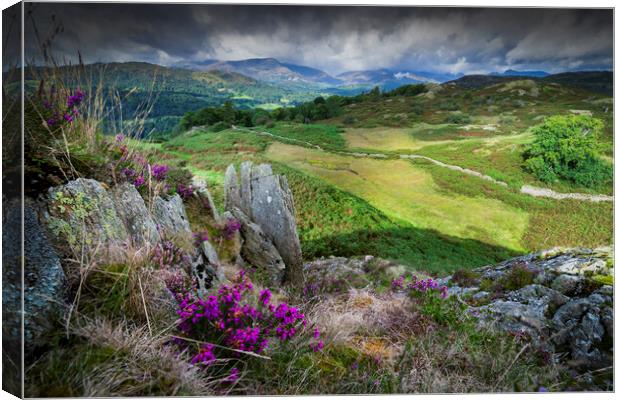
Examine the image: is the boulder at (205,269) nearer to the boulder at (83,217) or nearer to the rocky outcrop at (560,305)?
the boulder at (83,217)

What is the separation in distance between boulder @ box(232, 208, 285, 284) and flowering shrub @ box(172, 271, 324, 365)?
1388mm

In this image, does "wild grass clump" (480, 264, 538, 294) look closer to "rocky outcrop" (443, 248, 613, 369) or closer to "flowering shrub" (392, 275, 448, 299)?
"rocky outcrop" (443, 248, 613, 369)

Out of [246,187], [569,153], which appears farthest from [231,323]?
[569,153]

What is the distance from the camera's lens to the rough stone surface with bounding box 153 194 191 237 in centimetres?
389

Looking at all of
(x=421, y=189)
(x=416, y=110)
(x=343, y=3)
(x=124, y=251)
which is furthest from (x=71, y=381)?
(x=416, y=110)

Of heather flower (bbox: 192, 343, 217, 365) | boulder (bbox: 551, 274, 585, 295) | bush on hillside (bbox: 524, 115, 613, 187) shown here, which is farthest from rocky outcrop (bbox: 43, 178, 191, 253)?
bush on hillside (bbox: 524, 115, 613, 187)

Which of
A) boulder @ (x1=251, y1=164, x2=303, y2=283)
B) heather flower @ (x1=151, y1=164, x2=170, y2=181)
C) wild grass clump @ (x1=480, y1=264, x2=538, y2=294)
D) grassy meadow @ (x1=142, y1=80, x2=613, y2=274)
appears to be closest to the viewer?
heather flower @ (x1=151, y1=164, x2=170, y2=181)

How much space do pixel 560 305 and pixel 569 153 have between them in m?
2.22

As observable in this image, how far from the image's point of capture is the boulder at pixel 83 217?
3.15 metres

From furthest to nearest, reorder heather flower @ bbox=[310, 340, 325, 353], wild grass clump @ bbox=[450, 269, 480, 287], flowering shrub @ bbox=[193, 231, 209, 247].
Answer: wild grass clump @ bbox=[450, 269, 480, 287]
flowering shrub @ bbox=[193, 231, 209, 247]
heather flower @ bbox=[310, 340, 325, 353]

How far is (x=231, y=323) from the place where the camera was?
3324 mm

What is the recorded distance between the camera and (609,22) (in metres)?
4.55

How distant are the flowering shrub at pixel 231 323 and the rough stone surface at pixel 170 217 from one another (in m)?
0.77

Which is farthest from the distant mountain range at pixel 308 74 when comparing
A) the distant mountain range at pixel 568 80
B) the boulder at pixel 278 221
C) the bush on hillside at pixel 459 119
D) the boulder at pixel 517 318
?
the boulder at pixel 517 318
